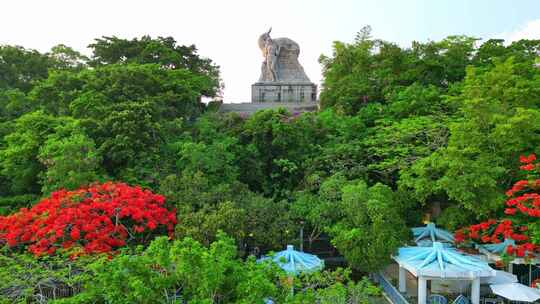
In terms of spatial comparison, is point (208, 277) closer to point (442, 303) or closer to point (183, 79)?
point (442, 303)

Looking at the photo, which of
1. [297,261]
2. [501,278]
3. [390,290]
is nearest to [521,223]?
[501,278]

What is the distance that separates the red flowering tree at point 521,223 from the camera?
42.8 ft

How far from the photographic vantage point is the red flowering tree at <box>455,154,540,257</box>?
13.1 m

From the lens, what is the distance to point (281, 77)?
2900 cm

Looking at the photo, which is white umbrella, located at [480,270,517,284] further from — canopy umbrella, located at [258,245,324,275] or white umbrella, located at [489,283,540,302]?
canopy umbrella, located at [258,245,324,275]

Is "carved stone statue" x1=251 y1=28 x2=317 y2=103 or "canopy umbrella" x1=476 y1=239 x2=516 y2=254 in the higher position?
"carved stone statue" x1=251 y1=28 x2=317 y2=103

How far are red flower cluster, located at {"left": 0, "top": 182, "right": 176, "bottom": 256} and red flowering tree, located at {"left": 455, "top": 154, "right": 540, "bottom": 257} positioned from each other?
9.80 meters

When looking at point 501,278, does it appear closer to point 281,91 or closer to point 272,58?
point 281,91

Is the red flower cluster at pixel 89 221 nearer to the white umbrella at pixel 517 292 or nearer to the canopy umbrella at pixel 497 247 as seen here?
the white umbrella at pixel 517 292

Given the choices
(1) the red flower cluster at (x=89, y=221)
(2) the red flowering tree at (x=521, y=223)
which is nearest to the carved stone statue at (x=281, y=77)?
(1) the red flower cluster at (x=89, y=221)

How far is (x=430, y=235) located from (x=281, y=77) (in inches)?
624

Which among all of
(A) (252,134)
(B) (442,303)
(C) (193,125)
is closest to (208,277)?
(B) (442,303)

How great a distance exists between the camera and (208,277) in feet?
25.7

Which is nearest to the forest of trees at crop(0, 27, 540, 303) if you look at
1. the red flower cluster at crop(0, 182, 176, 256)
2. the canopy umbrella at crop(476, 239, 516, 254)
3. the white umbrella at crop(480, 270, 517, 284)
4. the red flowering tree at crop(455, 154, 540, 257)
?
the red flower cluster at crop(0, 182, 176, 256)
